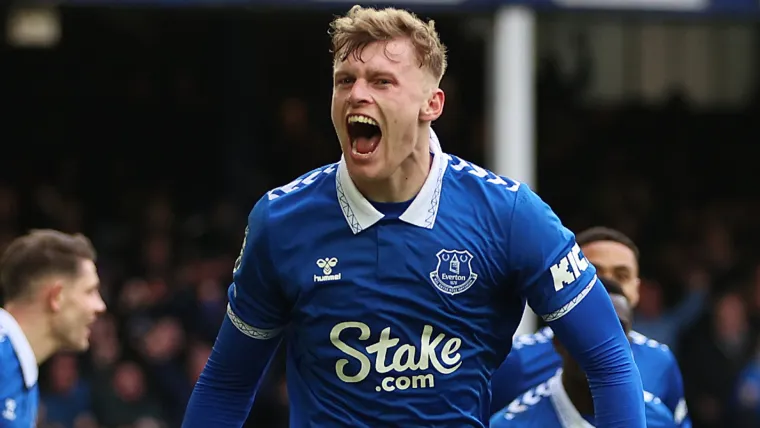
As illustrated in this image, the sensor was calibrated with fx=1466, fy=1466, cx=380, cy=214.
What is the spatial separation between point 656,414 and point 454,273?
4.77 feet

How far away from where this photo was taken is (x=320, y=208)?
370cm

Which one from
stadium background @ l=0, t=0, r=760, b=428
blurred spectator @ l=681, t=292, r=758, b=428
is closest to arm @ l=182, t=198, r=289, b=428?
stadium background @ l=0, t=0, r=760, b=428

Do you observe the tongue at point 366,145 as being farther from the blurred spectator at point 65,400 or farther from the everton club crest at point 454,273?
the blurred spectator at point 65,400

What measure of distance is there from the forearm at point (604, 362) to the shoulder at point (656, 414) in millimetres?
1201

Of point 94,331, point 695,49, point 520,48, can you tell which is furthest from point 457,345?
point 695,49

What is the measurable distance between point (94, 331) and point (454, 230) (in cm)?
602

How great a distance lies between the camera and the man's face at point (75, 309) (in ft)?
17.5

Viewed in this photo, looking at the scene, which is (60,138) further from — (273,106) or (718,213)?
(718,213)

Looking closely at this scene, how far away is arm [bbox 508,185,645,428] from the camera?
11.6ft

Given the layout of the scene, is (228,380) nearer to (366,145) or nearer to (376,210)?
(376,210)

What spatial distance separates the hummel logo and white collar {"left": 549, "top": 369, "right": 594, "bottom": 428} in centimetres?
130

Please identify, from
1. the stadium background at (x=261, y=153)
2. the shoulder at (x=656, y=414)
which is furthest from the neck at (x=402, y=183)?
the stadium background at (x=261, y=153)

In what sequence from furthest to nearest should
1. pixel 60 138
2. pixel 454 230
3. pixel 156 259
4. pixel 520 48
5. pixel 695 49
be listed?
1. pixel 695 49
2. pixel 60 138
3. pixel 156 259
4. pixel 520 48
5. pixel 454 230

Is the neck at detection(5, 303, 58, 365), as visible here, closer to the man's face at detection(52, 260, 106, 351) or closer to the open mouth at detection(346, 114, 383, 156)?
the man's face at detection(52, 260, 106, 351)
